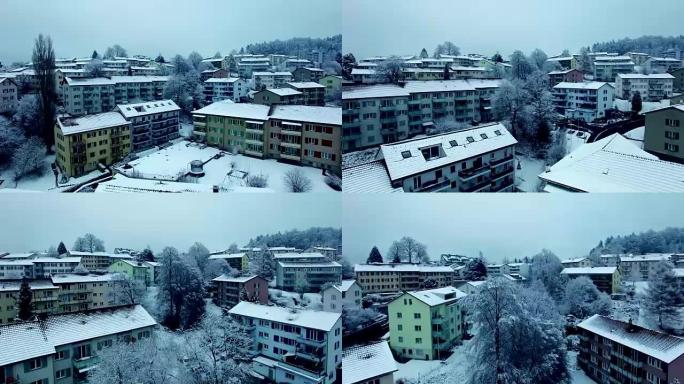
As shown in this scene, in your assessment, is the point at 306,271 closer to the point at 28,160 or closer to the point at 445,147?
the point at 445,147

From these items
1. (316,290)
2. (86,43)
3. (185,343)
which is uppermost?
(86,43)

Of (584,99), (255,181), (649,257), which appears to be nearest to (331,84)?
(255,181)

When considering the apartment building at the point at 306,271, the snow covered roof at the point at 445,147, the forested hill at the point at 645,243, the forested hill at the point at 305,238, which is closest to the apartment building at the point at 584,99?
the snow covered roof at the point at 445,147

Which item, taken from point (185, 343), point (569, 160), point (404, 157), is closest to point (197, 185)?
point (185, 343)

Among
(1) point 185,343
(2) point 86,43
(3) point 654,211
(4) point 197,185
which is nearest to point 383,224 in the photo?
(4) point 197,185

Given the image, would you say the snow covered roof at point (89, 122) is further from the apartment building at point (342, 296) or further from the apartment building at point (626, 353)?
the apartment building at point (626, 353)

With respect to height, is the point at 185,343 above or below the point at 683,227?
below

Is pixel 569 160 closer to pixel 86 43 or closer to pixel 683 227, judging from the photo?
pixel 683 227
